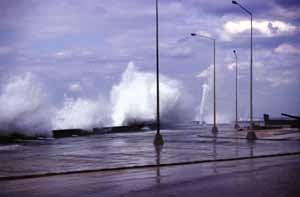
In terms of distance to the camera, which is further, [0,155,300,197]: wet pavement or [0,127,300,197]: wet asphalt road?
[0,127,300,197]: wet asphalt road

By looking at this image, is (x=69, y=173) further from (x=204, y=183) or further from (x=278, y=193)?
(x=278, y=193)

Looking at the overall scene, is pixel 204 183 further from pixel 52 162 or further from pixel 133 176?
pixel 52 162

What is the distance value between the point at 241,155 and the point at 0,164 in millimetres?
11578

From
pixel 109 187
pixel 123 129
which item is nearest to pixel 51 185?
pixel 109 187

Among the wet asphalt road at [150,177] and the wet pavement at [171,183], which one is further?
the wet asphalt road at [150,177]

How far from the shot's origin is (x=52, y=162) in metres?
22.2

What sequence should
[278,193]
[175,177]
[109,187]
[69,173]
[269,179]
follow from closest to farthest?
[278,193] → [109,187] → [269,179] → [175,177] → [69,173]

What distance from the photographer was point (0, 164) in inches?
830

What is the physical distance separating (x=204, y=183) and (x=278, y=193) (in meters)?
2.70

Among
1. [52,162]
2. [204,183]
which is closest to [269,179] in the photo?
[204,183]

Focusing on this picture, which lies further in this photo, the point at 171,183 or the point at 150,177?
the point at 150,177

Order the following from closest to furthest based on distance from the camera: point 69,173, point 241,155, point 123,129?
point 69,173 → point 241,155 → point 123,129

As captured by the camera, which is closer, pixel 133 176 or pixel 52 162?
pixel 133 176

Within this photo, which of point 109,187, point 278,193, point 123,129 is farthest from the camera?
point 123,129
